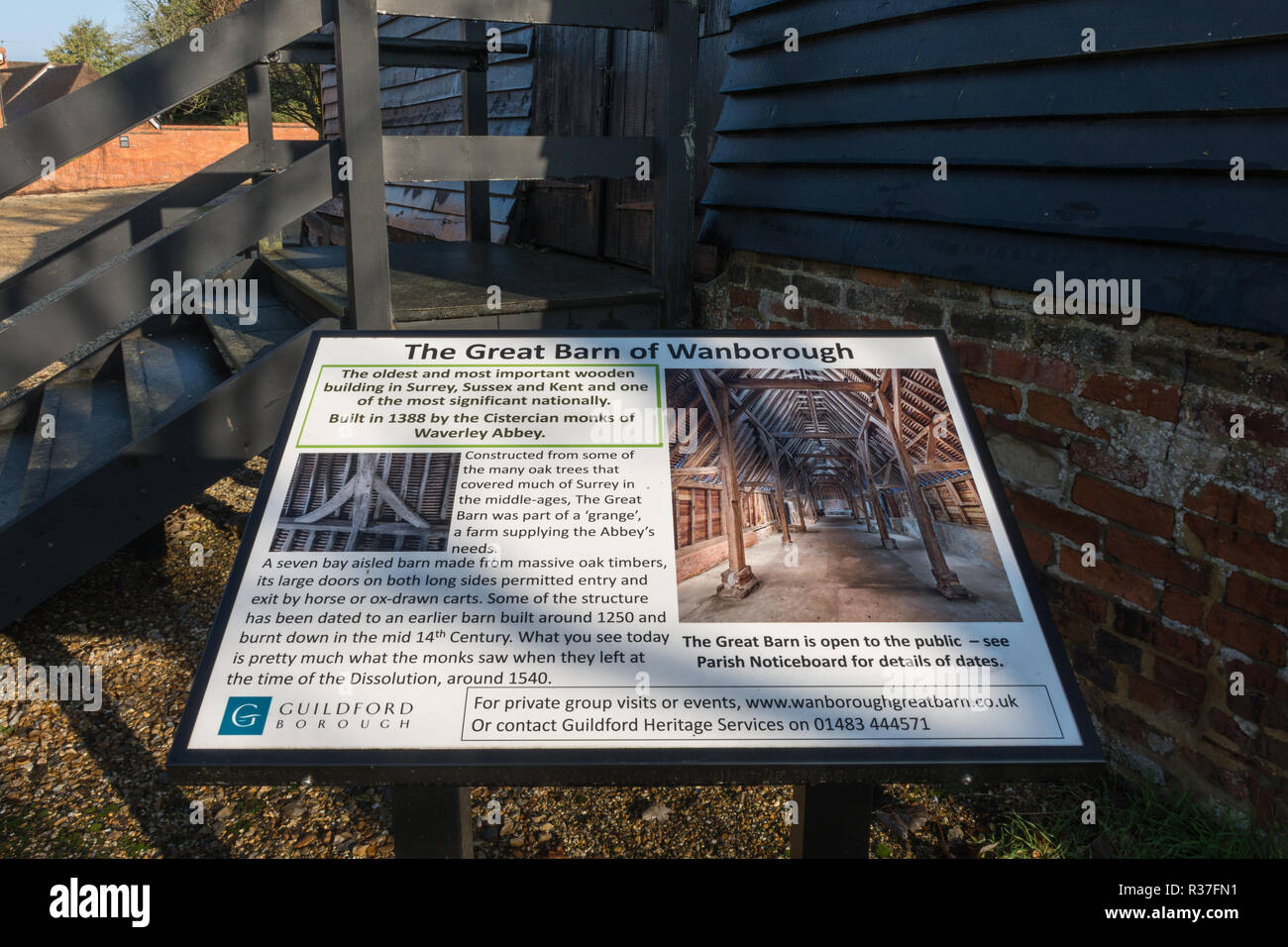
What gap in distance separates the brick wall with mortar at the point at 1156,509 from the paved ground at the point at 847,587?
2.96ft

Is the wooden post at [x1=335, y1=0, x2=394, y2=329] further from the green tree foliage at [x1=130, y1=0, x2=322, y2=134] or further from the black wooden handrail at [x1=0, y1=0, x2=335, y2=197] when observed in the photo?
the green tree foliage at [x1=130, y1=0, x2=322, y2=134]

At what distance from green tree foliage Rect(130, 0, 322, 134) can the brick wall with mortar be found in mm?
19989

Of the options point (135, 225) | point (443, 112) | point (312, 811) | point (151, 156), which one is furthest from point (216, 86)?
point (312, 811)

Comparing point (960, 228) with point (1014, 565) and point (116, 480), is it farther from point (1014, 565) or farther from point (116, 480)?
point (116, 480)

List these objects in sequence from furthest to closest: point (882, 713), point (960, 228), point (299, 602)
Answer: point (960, 228)
point (299, 602)
point (882, 713)

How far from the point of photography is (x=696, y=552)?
156cm

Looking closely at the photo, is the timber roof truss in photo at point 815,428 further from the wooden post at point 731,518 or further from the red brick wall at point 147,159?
the red brick wall at point 147,159

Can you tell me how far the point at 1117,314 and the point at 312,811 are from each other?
8.28 ft

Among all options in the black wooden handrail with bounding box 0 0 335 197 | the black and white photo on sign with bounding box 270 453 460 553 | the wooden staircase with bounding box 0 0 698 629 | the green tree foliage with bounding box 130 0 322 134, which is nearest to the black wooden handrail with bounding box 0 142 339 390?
the wooden staircase with bounding box 0 0 698 629

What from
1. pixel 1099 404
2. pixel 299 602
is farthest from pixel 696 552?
pixel 1099 404

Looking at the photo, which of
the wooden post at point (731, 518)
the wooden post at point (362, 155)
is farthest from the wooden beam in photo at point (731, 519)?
the wooden post at point (362, 155)

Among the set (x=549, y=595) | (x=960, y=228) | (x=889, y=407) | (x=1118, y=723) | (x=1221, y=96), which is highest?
(x=1221, y=96)

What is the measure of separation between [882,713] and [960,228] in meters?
1.79

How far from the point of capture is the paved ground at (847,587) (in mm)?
1487
